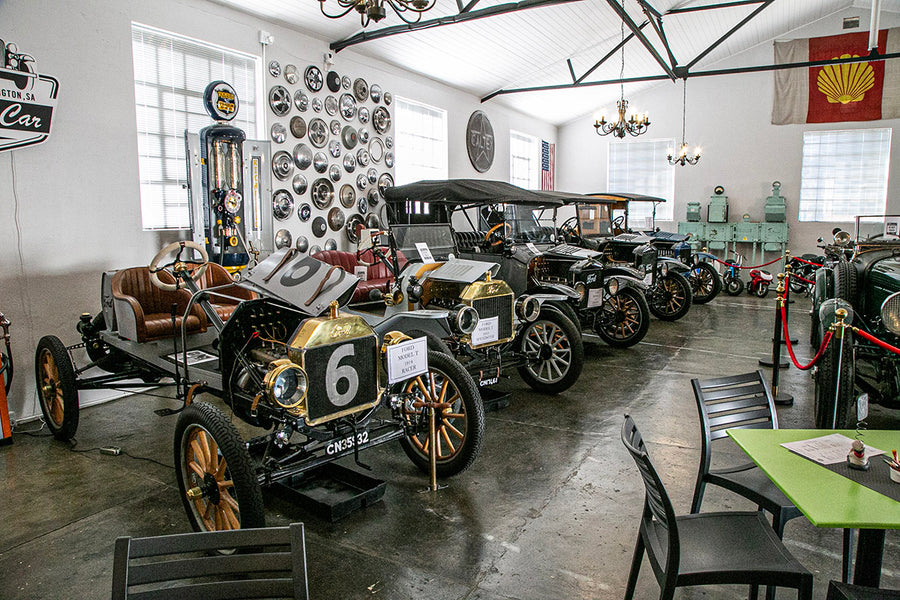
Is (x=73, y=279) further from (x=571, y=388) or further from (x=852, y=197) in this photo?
(x=852, y=197)

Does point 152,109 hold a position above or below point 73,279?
above

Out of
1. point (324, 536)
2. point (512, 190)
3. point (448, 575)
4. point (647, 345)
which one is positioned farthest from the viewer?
point (647, 345)

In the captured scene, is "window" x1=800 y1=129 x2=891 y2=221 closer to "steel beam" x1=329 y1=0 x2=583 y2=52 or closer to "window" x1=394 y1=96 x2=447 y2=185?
"window" x1=394 y1=96 x2=447 y2=185

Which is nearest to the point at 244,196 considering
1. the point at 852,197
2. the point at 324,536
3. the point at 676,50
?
the point at 324,536

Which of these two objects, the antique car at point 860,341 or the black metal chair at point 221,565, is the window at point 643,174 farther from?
the black metal chair at point 221,565

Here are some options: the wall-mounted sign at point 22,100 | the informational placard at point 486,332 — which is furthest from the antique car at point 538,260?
the wall-mounted sign at point 22,100

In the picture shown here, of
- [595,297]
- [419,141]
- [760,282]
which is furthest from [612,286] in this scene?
[760,282]

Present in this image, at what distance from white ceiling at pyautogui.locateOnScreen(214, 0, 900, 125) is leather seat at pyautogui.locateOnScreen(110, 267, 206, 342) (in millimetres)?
3358

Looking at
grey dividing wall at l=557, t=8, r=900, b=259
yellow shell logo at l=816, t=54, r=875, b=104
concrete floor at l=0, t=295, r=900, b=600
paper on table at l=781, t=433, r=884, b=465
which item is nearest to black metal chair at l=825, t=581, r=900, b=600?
paper on table at l=781, t=433, r=884, b=465

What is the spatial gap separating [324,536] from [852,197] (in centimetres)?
1405

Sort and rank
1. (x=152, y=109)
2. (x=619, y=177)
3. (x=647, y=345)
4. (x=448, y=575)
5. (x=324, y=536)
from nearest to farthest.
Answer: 1. (x=448, y=575)
2. (x=324, y=536)
3. (x=152, y=109)
4. (x=647, y=345)
5. (x=619, y=177)

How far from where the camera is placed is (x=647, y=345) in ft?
23.5

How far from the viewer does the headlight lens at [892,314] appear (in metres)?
3.74

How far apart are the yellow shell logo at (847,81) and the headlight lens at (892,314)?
35.7 feet
